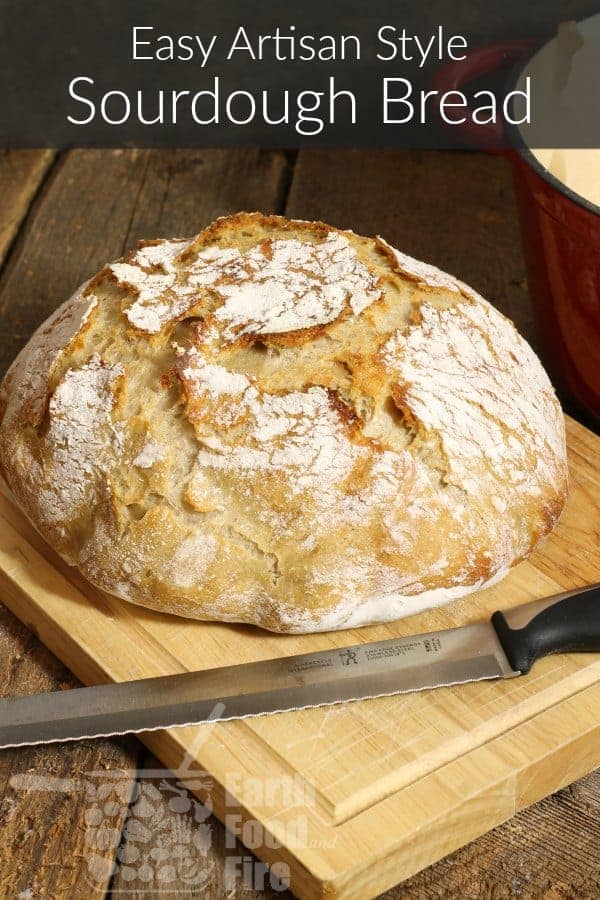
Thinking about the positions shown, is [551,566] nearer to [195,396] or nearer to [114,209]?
[195,396]

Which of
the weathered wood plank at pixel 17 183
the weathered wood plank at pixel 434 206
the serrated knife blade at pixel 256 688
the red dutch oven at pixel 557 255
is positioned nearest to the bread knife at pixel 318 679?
the serrated knife blade at pixel 256 688

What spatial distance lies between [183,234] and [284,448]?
1.03 m

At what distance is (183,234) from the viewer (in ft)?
7.09

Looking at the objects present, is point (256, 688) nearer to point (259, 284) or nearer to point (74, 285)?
point (259, 284)

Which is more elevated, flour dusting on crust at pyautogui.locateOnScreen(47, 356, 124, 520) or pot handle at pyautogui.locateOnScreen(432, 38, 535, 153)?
pot handle at pyautogui.locateOnScreen(432, 38, 535, 153)

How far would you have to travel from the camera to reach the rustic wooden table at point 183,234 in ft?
3.85

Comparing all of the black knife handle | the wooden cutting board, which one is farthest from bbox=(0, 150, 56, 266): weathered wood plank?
the black knife handle

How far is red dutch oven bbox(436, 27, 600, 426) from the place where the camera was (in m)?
1.53

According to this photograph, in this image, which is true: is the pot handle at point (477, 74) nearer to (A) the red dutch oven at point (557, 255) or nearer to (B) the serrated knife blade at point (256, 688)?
(A) the red dutch oven at point (557, 255)

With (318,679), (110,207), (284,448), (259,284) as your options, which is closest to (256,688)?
(318,679)

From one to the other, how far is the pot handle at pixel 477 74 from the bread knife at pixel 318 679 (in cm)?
81

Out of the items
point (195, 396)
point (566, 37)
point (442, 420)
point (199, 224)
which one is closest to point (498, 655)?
point (442, 420)

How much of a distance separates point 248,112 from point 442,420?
1.46 metres

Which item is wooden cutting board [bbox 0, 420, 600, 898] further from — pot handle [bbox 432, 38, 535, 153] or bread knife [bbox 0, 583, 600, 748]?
pot handle [bbox 432, 38, 535, 153]
